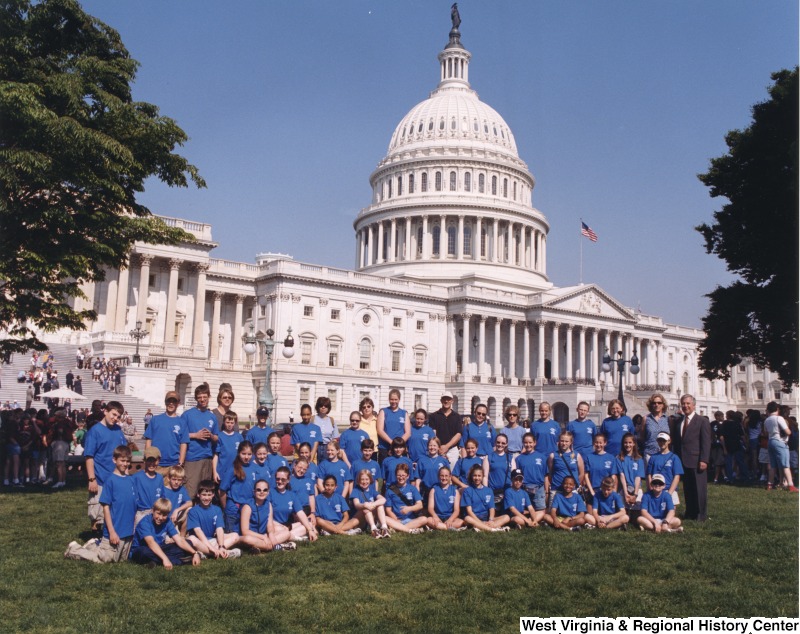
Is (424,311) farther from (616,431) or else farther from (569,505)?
(569,505)

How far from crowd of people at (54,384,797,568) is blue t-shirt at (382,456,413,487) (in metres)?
0.04

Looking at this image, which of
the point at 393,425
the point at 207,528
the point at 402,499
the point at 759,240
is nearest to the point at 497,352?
the point at 759,240

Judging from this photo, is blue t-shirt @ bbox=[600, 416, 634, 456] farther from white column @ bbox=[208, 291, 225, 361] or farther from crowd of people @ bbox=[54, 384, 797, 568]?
white column @ bbox=[208, 291, 225, 361]

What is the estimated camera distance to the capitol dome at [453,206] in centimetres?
9288

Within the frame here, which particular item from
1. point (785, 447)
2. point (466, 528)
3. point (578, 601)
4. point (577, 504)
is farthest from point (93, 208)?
point (785, 447)

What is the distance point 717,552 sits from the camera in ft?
37.7

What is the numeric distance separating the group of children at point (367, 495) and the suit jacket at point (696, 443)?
56cm

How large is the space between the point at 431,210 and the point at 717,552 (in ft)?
275

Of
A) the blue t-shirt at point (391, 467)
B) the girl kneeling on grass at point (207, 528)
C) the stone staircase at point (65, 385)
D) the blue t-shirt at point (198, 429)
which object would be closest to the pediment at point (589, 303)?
the stone staircase at point (65, 385)

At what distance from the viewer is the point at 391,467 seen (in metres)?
14.1

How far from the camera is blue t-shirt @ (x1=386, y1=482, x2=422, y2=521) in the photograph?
14.0 meters

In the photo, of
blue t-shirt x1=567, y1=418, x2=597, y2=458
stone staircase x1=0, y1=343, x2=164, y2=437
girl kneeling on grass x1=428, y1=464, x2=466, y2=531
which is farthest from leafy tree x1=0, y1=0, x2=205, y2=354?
stone staircase x1=0, y1=343, x2=164, y2=437

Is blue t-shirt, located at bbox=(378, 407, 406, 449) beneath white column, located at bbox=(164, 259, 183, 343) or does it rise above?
beneath

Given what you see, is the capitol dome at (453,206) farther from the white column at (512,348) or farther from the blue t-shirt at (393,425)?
the blue t-shirt at (393,425)
